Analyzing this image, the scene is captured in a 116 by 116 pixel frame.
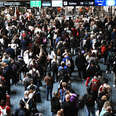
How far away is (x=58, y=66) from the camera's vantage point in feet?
50.5

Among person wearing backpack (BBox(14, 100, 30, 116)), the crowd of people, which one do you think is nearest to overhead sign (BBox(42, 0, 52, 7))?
the crowd of people

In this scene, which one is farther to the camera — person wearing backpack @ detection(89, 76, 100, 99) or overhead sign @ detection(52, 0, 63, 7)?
overhead sign @ detection(52, 0, 63, 7)

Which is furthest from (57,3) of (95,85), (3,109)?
(3,109)

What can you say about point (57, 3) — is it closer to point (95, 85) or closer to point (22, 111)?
point (95, 85)

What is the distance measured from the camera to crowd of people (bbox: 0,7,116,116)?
438 inches

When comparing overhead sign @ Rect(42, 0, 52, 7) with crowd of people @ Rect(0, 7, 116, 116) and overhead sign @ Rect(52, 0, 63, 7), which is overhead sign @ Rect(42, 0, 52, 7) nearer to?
overhead sign @ Rect(52, 0, 63, 7)

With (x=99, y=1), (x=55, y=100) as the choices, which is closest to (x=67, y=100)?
(x=55, y=100)

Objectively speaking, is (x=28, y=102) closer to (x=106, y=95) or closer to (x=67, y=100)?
(x=67, y=100)

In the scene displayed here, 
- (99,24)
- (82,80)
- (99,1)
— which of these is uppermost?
(99,1)

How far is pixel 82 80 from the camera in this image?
647 inches

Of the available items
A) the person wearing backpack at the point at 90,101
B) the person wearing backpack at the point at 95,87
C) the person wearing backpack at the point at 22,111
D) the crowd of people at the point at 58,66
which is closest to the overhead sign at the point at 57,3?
the crowd of people at the point at 58,66

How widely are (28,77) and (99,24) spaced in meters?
11.2

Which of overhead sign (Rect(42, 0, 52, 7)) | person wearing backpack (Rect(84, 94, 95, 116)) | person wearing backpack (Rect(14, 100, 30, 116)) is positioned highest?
overhead sign (Rect(42, 0, 52, 7))

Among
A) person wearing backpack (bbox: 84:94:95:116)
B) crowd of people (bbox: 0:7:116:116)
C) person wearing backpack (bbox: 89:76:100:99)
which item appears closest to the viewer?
crowd of people (bbox: 0:7:116:116)
